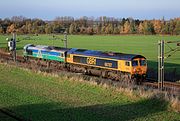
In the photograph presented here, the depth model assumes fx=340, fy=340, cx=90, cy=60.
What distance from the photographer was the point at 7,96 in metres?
24.1

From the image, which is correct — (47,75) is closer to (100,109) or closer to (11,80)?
(11,80)

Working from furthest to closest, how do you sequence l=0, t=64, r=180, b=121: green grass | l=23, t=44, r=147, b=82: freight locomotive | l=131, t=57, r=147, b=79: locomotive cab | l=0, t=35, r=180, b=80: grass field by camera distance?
l=0, t=35, r=180, b=80: grass field → l=23, t=44, r=147, b=82: freight locomotive → l=131, t=57, r=147, b=79: locomotive cab → l=0, t=64, r=180, b=121: green grass

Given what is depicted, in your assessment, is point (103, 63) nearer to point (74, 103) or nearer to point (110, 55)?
point (110, 55)

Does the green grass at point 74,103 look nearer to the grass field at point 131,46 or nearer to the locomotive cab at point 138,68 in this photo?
the locomotive cab at point 138,68

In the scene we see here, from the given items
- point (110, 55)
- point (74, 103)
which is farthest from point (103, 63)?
point (74, 103)

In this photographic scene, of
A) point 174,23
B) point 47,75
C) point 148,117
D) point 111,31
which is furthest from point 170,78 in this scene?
point 111,31

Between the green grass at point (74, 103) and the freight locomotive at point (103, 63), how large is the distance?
7.06 meters

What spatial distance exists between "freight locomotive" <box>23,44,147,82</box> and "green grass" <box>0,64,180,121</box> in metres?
7.06

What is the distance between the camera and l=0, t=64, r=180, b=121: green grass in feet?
61.6

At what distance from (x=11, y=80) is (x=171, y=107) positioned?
1671cm

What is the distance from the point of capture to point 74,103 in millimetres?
21953

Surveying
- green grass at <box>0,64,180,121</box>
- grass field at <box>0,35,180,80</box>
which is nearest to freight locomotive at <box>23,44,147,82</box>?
grass field at <box>0,35,180,80</box>

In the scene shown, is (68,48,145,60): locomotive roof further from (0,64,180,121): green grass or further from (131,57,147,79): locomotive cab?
(0,64,180,121): green grass

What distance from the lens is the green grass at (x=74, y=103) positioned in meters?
18.8
